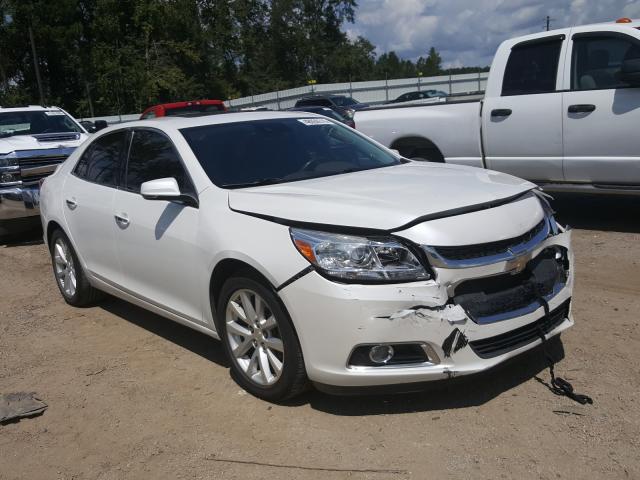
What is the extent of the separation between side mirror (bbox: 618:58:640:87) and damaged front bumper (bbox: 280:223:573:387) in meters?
3.72

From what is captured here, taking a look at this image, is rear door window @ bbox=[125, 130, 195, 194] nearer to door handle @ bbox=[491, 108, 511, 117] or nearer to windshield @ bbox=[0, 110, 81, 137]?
door handle @ bbox=[491, 108, 511, 117]

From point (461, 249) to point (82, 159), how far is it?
12.2 feet

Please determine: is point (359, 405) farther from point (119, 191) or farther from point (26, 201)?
point (26, 201)

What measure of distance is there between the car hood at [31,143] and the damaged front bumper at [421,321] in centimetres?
722

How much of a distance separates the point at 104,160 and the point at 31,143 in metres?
4.84

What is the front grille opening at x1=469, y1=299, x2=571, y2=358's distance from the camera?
10.7ft

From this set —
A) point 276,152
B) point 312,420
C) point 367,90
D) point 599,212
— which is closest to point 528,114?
point 599,212

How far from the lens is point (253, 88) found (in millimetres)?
70812

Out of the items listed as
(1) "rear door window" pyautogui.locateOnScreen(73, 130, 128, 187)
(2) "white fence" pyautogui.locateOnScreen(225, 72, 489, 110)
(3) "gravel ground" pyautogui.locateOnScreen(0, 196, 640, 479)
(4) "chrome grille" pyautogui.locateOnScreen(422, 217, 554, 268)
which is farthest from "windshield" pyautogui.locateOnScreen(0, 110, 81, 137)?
(2) "white fence" pyautogui.locateOnScreen(225, 72, 489, 110)

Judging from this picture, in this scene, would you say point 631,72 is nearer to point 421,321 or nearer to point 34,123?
point 421,321

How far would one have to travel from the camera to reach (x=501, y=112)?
7340 mm

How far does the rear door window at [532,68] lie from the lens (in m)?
7.04

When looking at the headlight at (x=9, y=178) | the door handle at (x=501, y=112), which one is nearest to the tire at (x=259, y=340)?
the door handle at (x=501, y=112)

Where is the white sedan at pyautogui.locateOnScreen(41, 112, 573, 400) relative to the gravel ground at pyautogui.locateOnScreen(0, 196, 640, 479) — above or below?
above
